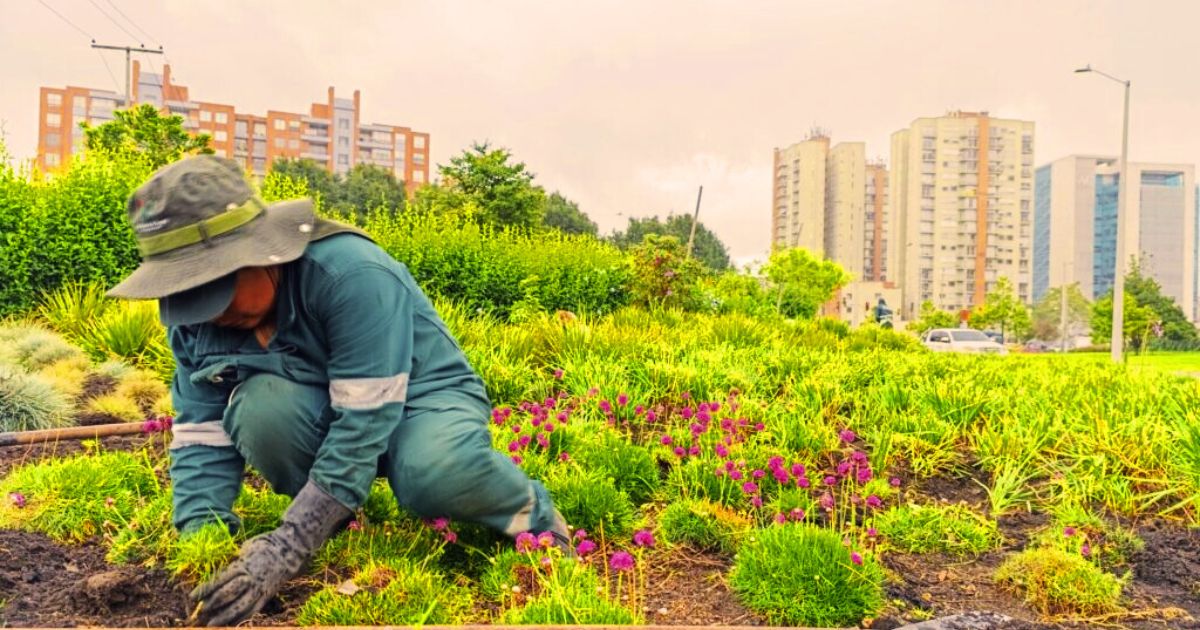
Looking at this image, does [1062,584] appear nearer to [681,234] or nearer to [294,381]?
[294,381]

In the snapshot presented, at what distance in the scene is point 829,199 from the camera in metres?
85.4

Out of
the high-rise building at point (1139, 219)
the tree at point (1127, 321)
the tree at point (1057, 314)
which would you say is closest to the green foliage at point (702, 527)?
the tree at point (1127, 321)

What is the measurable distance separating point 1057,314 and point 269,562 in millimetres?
70152

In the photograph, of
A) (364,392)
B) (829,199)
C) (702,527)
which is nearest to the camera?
(364,392)

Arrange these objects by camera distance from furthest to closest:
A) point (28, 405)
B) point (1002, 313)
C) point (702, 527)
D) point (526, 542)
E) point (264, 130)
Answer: point (264, 130), point (1002, 313), point (28, 405), point (702, 527), point (526, 542)

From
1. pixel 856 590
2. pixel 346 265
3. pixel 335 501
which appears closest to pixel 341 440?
pixel 335 501

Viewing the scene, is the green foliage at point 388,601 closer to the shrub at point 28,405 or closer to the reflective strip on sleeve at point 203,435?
the reflective strip on sleeve at point 203,435

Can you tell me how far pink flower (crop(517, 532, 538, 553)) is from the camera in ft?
7.38

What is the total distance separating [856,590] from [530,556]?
847 millimetres

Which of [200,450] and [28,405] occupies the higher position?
[200,450]

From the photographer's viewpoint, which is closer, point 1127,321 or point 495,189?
point 495,189

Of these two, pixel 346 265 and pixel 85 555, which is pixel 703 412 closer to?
pixel 346 265

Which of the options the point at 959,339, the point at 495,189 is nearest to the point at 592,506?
the point at 495,189

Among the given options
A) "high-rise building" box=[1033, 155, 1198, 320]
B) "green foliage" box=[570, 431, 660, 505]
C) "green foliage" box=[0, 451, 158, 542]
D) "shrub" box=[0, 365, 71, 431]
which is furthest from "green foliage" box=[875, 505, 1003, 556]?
"high-rise building" box=[1033, 155, 1198, 320]
